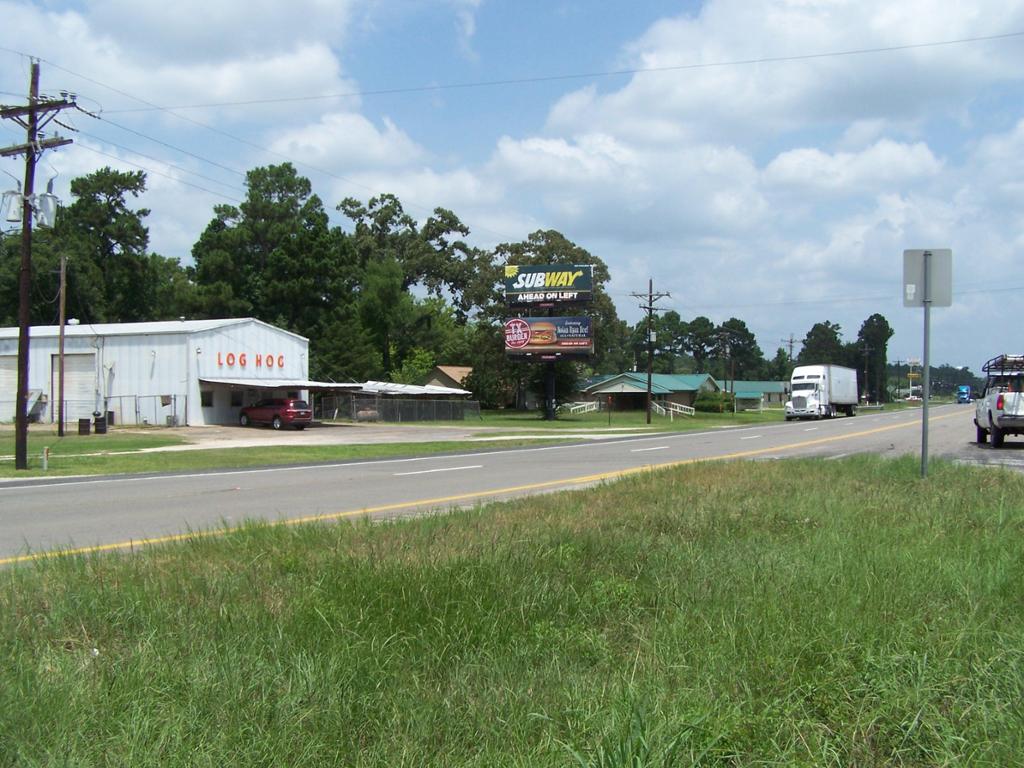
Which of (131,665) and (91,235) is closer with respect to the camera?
(131,665)

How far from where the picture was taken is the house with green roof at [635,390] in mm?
97625

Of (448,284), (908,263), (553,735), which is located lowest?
(553,735)

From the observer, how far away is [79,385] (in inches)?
2069

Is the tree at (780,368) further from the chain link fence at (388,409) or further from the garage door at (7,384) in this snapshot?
the garage door at (7,384)

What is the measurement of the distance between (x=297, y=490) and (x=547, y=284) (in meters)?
53.0

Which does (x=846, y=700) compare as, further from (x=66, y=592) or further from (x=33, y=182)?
(x=33, y=182)

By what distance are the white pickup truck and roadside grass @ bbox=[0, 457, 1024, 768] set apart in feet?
69.3

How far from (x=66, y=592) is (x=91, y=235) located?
8468cm

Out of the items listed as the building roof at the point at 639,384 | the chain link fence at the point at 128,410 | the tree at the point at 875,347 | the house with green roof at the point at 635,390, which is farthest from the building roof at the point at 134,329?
the tree at the point at 875,347

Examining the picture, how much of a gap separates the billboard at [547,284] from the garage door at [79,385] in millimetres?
29115

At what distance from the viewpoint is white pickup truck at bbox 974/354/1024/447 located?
27.0m

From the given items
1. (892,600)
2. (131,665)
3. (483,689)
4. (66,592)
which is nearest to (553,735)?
(483,689)

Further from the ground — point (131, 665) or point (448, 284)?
point (448, 284)

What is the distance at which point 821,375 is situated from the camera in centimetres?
6819
